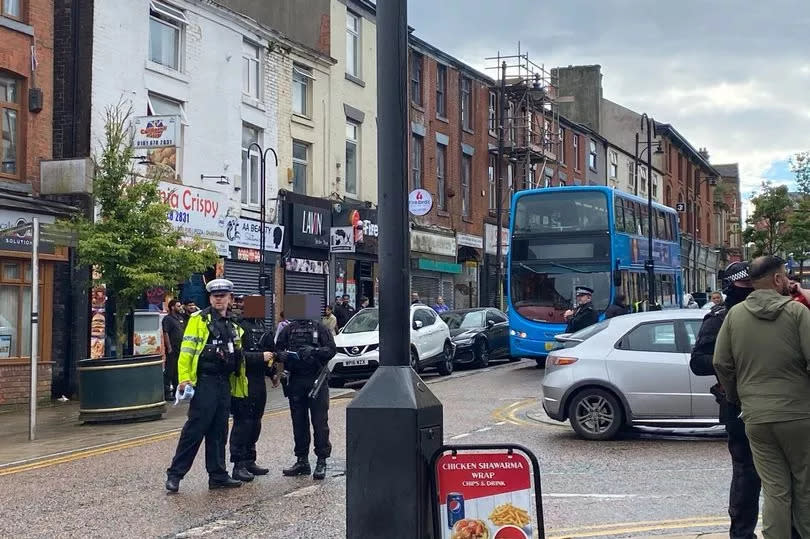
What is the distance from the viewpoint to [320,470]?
388 inches

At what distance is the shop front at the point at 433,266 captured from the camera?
34500 mm

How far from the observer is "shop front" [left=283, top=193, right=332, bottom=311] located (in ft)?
90.0

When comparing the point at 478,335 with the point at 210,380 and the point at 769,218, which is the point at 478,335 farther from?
the point at 769,218

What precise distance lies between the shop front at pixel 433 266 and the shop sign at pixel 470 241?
440 mm

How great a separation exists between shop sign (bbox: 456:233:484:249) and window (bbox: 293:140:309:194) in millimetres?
10053

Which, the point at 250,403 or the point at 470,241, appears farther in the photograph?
the point at 470,241

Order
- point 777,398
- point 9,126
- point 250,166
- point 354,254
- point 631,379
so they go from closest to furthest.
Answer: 1. point 777,398
2. point 631,379
3. point 9,126
4. point 250,166
5. point 354,254

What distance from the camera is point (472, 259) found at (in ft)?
128

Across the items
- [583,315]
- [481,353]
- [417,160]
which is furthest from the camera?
[417,160]

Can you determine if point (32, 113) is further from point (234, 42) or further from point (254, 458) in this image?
point (254, 458)

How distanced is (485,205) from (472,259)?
2.79m

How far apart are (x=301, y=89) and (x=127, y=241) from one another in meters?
13.0

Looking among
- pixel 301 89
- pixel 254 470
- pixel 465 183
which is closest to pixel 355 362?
pixel 254 470

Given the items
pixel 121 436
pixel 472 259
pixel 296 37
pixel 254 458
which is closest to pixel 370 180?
pixel 296 37
